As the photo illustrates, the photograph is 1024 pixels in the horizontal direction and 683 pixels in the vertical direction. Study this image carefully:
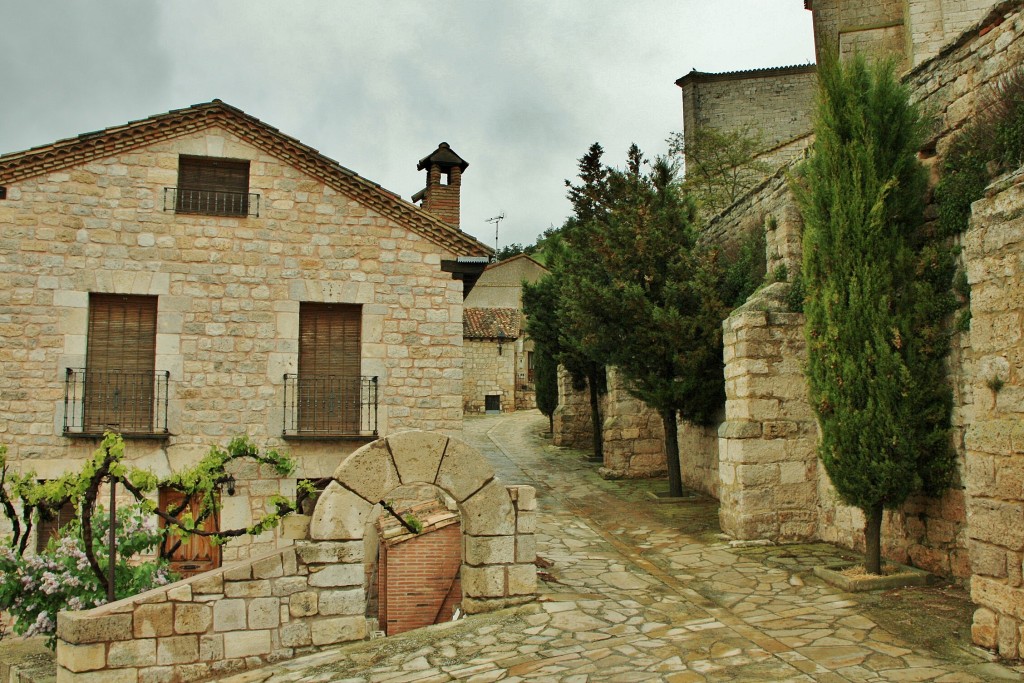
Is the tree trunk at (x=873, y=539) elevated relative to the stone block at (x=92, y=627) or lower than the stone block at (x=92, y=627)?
elevated

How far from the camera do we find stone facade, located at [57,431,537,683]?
585 cm

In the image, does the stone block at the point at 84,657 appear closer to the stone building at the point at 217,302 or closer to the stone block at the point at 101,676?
the stone block at the point at 101,676

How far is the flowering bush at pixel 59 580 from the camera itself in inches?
250

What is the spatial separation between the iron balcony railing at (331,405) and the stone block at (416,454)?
3.89 metres

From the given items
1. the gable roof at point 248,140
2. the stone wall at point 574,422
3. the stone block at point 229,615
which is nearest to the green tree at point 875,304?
the gable roof at point 248,140

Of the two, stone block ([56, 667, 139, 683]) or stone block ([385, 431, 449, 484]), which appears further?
stone block ([385, 431, 449, 484])

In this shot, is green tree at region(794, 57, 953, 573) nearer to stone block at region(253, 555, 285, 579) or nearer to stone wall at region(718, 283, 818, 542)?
stone wall at region(718, 283, 818, 542)

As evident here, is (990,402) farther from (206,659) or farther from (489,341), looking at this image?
(489,341)

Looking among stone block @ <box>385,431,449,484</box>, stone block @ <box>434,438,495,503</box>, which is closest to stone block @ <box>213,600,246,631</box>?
stone block @ <box>385,431,449,484</box>

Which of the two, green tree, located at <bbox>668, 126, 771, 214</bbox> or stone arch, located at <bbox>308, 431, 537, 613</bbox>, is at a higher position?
green tree, located at <bbox>668, 126, 771, 214</bbox>

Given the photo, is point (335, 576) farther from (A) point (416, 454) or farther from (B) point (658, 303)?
(B) point (658, 303)

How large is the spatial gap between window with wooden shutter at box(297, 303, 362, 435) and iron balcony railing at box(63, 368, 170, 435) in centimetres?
176

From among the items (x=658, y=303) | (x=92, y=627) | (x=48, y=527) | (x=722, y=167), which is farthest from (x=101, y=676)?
(x=722, y=167)

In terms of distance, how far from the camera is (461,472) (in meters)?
6.79
